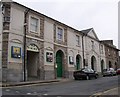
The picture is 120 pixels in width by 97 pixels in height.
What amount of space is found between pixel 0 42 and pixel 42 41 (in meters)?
5.68

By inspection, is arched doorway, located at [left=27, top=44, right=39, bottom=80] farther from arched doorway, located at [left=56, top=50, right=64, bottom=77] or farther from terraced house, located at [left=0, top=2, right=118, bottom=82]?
arched doorway, located at [left=56, top=50, right=64, bottom=77]

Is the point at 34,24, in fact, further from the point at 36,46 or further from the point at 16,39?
the point at 16,39

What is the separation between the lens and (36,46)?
2445 centimetres

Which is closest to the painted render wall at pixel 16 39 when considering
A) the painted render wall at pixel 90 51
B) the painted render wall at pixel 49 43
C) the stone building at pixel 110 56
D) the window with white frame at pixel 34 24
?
the window with white frame at pixel 34 24

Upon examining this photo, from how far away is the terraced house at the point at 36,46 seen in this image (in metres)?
20.9

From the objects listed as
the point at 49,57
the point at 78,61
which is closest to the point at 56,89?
the point at 49,57

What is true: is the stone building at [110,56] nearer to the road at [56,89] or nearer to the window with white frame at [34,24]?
the window with white frame at [34,24]

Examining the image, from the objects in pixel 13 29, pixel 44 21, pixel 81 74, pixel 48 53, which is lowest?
pixel 81 74

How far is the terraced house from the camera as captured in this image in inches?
822

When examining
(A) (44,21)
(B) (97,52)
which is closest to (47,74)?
(A) (44,21)

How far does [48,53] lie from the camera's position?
26.1 meters

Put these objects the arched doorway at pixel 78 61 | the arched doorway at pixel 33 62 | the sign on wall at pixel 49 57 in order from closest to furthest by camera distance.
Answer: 1. the arched doorway at pixel 33 62
2. the sign on wall at pixel 49 57
3. the arched doorway at pixel 78 61

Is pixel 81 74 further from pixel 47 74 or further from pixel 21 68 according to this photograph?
pixel 21 68

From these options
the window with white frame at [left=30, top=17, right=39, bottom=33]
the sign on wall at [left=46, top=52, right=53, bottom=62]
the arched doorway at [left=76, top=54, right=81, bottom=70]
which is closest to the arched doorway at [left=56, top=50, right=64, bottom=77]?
the sign on wall at [left=46, top=52, right=53, bottom=62]
